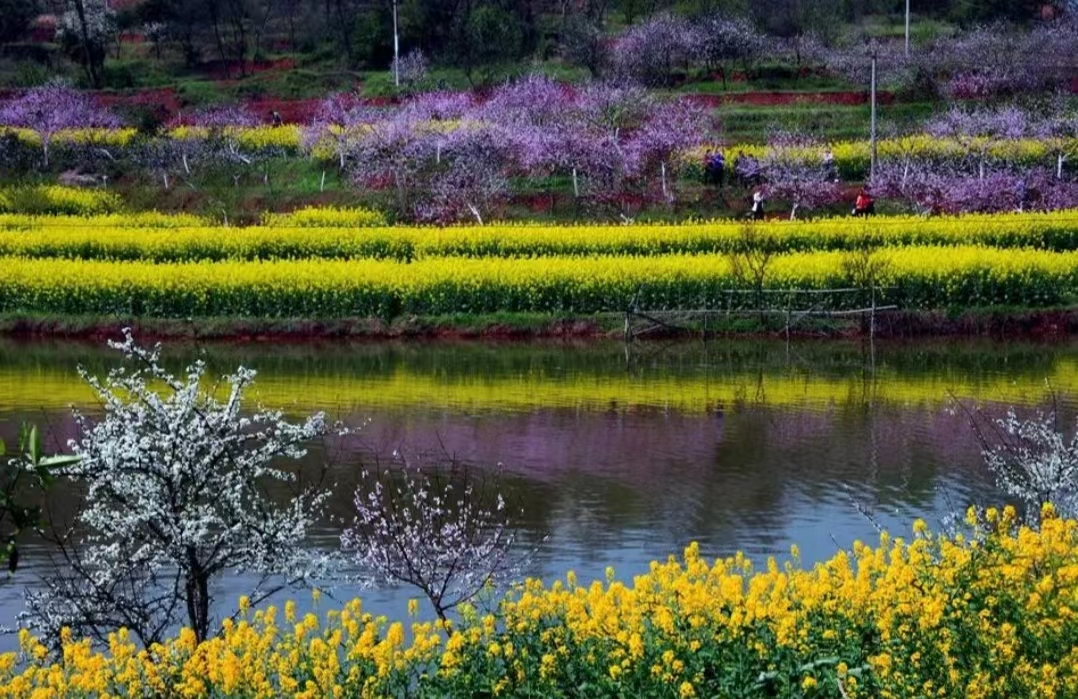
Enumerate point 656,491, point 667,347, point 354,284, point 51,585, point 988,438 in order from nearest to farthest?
point 51,585 < point 656,491 < point 988,438 < point 667,347 < point 354,284

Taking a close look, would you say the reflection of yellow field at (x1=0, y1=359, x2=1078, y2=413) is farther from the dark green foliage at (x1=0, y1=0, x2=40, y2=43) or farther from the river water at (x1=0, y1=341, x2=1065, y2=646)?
the dark green foliage at (x1=0, y1=0, x2=40, y2=43)

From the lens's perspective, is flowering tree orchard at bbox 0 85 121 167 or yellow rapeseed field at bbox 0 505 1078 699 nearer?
yellow rapeseed field at bbox 0 505 1078 699

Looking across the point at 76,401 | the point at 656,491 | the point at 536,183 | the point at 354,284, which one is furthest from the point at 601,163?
the point at 656,491

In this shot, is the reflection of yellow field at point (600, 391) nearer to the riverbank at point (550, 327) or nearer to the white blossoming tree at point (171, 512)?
the riverbank at point (550, 327)

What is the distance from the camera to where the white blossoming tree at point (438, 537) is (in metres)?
9.51

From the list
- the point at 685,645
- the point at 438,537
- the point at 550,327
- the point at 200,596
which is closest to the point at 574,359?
the point at 550,327

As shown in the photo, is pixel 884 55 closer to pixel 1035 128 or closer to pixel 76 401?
pixel 1035 128

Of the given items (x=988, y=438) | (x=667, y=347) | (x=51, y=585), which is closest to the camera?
(x=51, y=585)

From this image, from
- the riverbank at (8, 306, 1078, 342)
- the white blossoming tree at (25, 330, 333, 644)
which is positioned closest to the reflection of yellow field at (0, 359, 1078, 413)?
the riverbank at (8, 306, 1078, 342)

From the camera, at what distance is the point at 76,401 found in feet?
69.5

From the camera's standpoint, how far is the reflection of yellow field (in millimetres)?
20531

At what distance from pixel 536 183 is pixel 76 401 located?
816 inches

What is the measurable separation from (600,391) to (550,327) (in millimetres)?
5466

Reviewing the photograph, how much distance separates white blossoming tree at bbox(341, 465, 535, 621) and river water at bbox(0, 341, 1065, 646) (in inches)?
12.6
